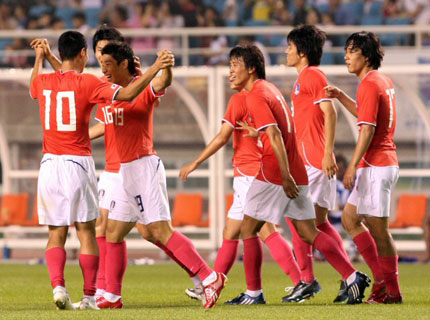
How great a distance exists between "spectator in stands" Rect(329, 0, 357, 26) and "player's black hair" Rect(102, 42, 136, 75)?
1400 centimetres

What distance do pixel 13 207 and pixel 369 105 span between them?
920cm

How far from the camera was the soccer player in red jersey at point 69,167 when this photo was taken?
767 centimetres

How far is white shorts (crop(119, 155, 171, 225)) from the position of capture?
25.6ft

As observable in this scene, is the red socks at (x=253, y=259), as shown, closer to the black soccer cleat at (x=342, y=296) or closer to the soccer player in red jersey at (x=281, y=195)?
the soccer player in red jersey at (x=281, y=195)

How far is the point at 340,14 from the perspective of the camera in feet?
70.8

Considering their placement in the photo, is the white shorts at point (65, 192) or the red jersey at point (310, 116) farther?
the red jersey at point (310, 116)

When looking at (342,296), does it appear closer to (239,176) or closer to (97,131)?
(239,176)

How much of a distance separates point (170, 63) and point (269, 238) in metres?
2.30

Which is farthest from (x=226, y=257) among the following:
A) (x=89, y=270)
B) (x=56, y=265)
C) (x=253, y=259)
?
(x=56, y=265)

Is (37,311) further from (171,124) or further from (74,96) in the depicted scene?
(171,124)

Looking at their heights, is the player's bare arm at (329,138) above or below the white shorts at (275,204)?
above

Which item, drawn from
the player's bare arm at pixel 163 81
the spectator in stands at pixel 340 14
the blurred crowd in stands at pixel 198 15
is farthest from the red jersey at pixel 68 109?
the spectator in stands at pixel 340 14

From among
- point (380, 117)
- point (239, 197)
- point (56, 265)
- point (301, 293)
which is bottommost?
point (301, 293)

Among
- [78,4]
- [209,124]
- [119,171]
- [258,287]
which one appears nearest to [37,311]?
[119,171]
